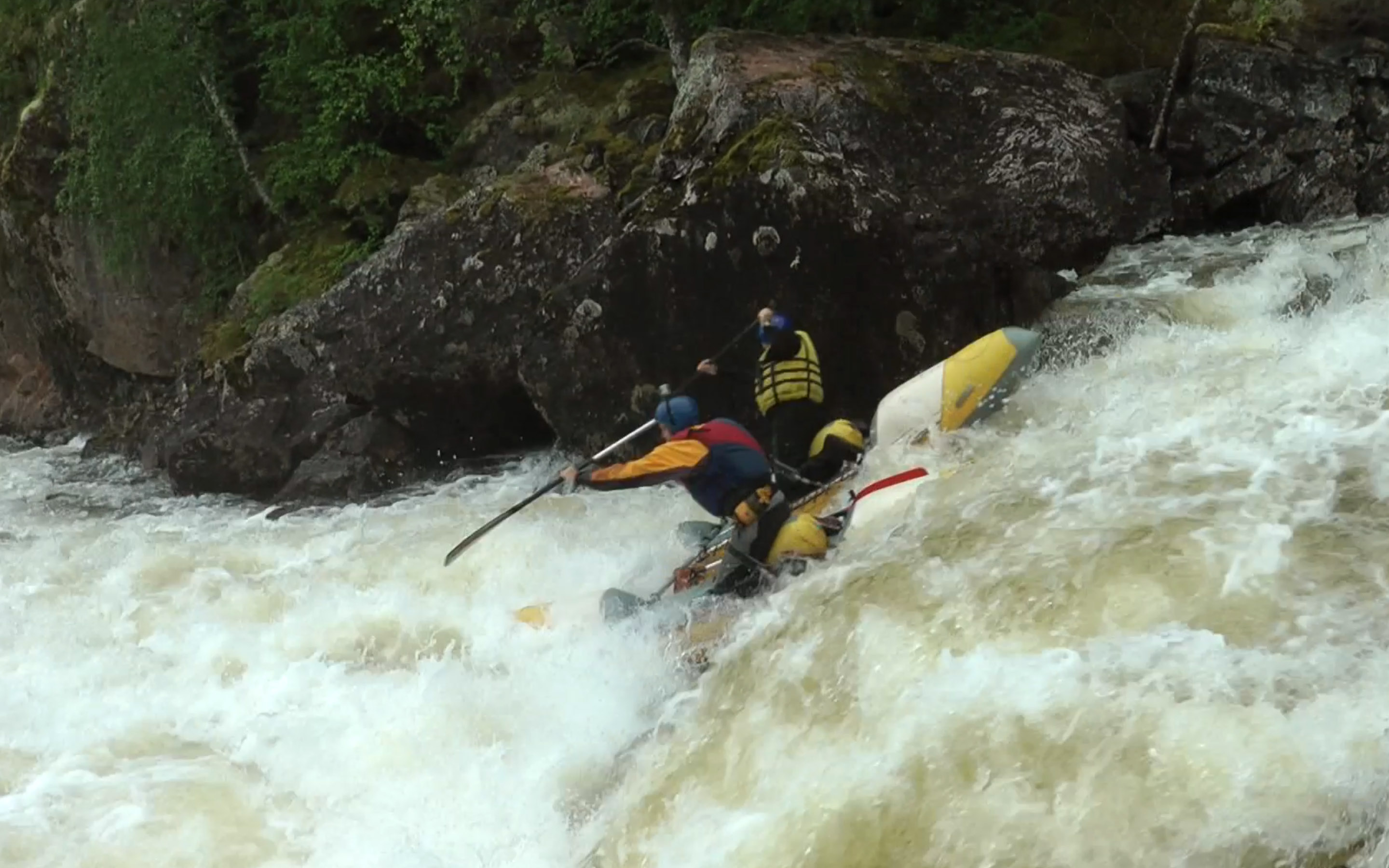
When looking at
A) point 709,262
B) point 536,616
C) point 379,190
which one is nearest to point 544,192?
point 709,262

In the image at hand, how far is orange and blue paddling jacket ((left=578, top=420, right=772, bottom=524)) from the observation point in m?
5.52

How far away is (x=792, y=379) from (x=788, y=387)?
0.06 m

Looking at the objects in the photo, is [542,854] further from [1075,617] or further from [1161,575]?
[1161,575]

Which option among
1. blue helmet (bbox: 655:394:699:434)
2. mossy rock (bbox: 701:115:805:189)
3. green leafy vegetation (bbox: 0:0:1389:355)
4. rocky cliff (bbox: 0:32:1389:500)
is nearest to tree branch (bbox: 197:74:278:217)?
green leafy vegetation (bbox: 0:0:1389:355)

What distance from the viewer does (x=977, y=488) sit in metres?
5.20

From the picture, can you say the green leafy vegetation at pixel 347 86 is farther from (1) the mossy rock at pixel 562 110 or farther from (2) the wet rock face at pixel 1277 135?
(2) the wet rock face at pixel 1277 135

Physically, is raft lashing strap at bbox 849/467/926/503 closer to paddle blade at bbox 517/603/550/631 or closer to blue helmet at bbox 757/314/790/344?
blue helmet at bbox 757/314/790/344

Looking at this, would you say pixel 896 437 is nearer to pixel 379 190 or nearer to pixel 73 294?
pixel 379 190

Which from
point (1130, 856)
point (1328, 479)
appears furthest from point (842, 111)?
point (1130, 856)

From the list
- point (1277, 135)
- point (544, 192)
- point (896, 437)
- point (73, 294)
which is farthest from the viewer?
point (73, 294)

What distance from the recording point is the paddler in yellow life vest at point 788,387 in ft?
22.5

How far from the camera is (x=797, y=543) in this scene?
17.7 feet

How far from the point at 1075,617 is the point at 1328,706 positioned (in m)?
0.85

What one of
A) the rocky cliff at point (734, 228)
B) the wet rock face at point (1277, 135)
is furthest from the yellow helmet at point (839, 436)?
the wet rock face at point (1277, 135)
